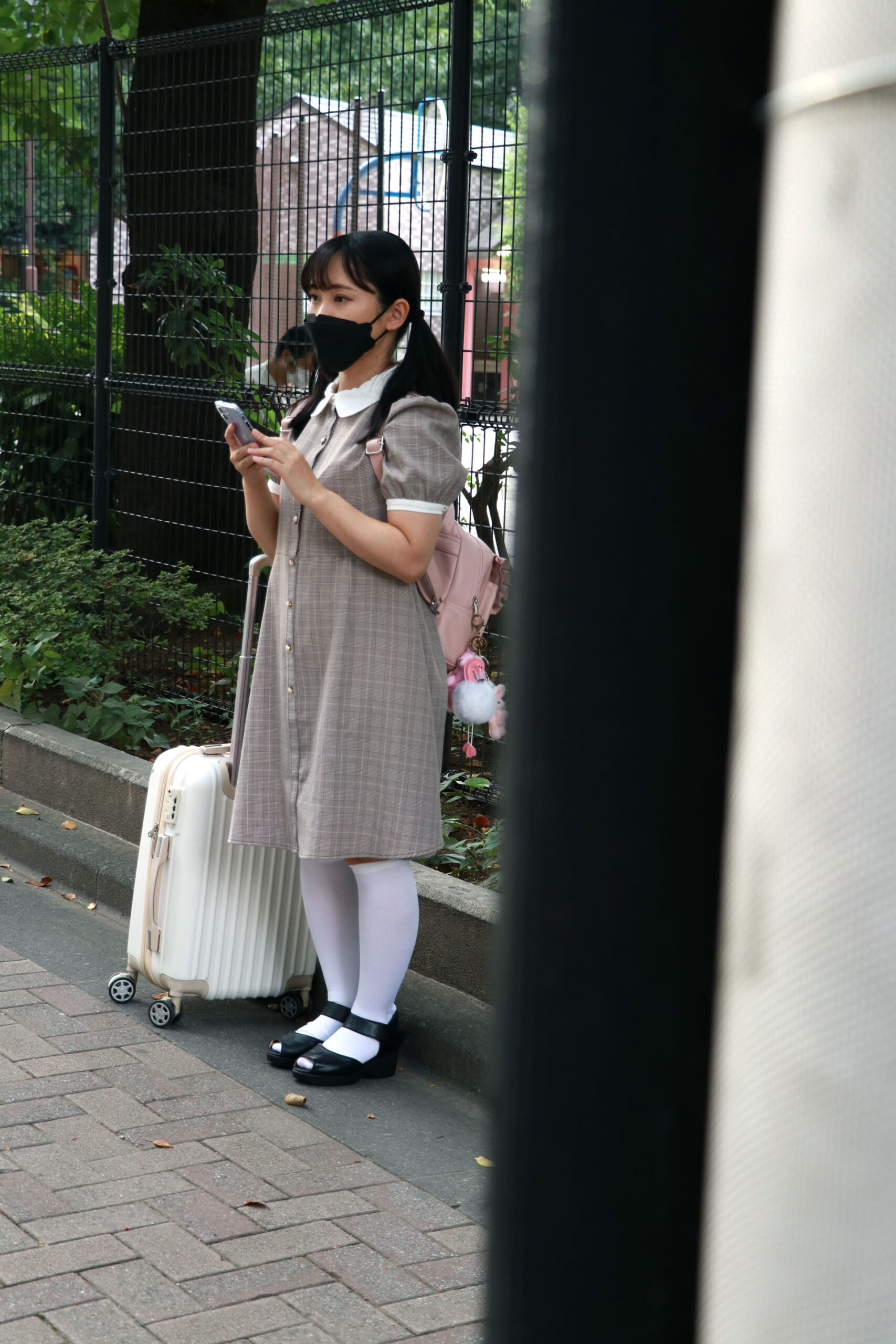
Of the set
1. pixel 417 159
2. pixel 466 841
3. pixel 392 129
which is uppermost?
pixel 392 129

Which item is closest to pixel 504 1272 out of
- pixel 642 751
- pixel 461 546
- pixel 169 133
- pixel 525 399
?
pixel 642 751

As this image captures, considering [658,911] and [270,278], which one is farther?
[270,278]

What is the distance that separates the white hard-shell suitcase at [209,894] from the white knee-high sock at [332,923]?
206 mm

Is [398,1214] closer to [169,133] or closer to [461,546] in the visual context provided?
[461,546]

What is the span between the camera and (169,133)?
6871mm

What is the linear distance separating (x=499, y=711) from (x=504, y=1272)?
11.5 feet

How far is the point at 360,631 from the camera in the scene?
395cm

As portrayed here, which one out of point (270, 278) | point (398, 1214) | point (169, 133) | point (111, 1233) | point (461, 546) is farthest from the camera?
point (169, 133)

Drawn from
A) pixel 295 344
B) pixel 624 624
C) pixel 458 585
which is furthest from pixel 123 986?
pixel 624 624

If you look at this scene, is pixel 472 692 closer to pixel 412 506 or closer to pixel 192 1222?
pixel 412 506

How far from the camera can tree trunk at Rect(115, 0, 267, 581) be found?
6562mm

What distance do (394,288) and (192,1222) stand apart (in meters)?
2.22

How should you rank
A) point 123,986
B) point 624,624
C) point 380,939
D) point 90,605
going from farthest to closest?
point 90,605 < point 123,986 < point 380,939 < point 624,624

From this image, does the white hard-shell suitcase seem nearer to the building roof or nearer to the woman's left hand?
the woman's left hand
